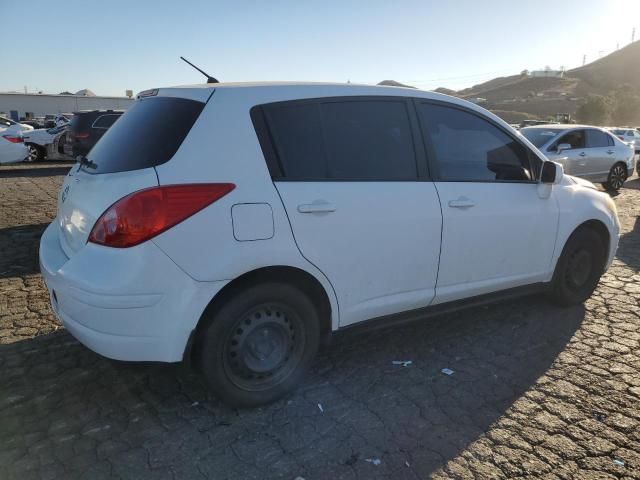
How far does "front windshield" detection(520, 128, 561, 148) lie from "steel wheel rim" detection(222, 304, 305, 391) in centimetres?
932

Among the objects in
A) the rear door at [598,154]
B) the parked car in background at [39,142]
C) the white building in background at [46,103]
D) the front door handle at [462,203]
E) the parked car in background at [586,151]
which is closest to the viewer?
the front door handle at [462,203]

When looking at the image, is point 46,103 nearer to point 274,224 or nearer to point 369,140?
point 369,140

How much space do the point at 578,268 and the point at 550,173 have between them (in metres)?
1.05

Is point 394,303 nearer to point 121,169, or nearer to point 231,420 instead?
point 231,420

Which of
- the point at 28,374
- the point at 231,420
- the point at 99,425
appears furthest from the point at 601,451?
the point at 28,374

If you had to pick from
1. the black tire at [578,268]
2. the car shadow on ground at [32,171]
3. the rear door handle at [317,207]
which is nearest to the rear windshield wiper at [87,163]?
the rear door handle at [317,207]

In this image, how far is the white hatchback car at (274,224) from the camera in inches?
102

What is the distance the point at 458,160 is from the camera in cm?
368

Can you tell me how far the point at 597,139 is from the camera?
1193 centimetres

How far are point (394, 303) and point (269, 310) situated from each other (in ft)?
2.93

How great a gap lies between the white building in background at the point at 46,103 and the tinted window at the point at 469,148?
59.3 metres

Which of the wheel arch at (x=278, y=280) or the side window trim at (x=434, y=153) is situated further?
the side window trim at (x=434, y=153)

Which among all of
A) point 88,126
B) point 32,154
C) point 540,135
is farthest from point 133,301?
point 32,154

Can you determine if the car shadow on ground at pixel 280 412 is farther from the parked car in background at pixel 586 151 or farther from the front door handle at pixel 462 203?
the parked car in background at pixel 586 151
